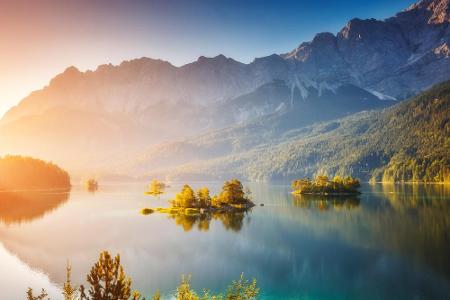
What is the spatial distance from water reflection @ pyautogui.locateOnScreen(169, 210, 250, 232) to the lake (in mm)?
334

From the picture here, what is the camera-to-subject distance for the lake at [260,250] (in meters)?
63.4

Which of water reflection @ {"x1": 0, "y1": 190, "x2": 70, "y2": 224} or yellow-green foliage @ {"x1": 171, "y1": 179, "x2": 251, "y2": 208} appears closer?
water reflection @ {"x1": 0, "y1": 190, "x2": 70, "y2": 224}

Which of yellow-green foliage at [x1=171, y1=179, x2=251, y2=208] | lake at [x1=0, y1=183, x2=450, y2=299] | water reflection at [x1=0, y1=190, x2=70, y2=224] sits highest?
yellow-green foliage at [x1=171, y1=179, x2=251, y2=208]

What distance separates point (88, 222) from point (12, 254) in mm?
45596

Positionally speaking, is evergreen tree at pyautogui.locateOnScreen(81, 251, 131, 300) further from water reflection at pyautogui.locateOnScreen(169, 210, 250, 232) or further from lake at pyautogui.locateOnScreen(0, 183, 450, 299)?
water reflection at pyautogui.locateOnScreen(169, 210, 250, 232)

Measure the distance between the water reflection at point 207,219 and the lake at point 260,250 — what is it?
0.33 meters

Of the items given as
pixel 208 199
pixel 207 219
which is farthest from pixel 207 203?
pixel 207 219

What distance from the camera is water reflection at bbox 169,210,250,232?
12135 cm

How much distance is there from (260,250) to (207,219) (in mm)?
48943

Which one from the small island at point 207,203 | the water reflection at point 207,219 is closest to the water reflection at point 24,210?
the small island at point 207,203

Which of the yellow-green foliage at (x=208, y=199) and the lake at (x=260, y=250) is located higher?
the yellow-green foliage at (x=208, y=199)

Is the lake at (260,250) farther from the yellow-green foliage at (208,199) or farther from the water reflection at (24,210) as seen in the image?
the yellow-green foliage at (208,199)

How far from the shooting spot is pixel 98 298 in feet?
102

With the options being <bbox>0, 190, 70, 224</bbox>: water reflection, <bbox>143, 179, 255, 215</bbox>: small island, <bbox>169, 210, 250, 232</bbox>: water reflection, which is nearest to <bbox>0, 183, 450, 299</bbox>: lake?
<bbox>169, 210, 250, 232</bbox>: water reflection
